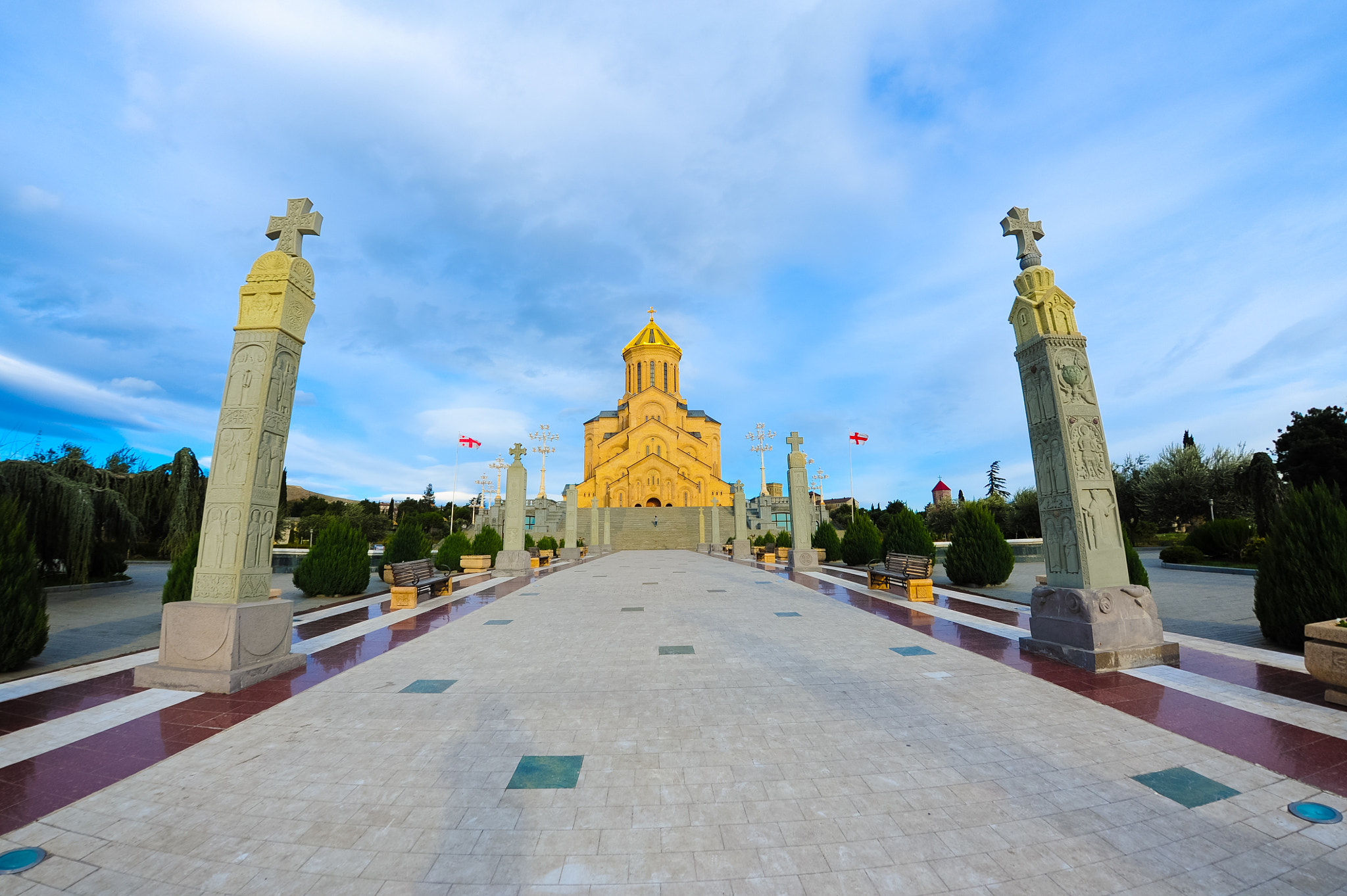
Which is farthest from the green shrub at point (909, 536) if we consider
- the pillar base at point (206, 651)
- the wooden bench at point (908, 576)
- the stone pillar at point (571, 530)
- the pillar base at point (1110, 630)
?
the stone pillar at point (571, 530)

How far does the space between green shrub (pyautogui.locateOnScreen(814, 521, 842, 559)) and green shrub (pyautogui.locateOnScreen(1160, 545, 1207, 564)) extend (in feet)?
35.8

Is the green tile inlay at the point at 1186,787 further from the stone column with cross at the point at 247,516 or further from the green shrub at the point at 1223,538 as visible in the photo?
the green shrub at the point at 1223,538

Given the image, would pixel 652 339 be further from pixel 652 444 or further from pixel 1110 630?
pixel 1110 630

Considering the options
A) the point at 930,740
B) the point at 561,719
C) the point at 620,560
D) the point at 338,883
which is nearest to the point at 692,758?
the point at 561,719

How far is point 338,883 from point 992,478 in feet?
311

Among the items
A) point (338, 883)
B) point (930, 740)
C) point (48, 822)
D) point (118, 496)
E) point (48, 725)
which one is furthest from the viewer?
point (118, 496)

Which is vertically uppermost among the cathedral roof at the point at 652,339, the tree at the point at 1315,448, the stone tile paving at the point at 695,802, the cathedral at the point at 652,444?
the cathedral roof at the point at 652,339

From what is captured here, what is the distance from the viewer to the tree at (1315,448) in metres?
22.7

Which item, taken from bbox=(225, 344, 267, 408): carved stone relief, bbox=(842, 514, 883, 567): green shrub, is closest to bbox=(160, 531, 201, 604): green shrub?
bbox=(225, 344, 267, 408): carved stone relief

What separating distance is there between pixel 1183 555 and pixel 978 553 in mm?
11535

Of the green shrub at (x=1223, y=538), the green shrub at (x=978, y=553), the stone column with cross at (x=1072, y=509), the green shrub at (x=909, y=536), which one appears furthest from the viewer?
the green shrub at (x=1223, y=538)

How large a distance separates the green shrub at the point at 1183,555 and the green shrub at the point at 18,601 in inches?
1058

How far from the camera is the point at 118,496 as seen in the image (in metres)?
14.4

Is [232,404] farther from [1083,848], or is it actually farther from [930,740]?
[1083,848]
